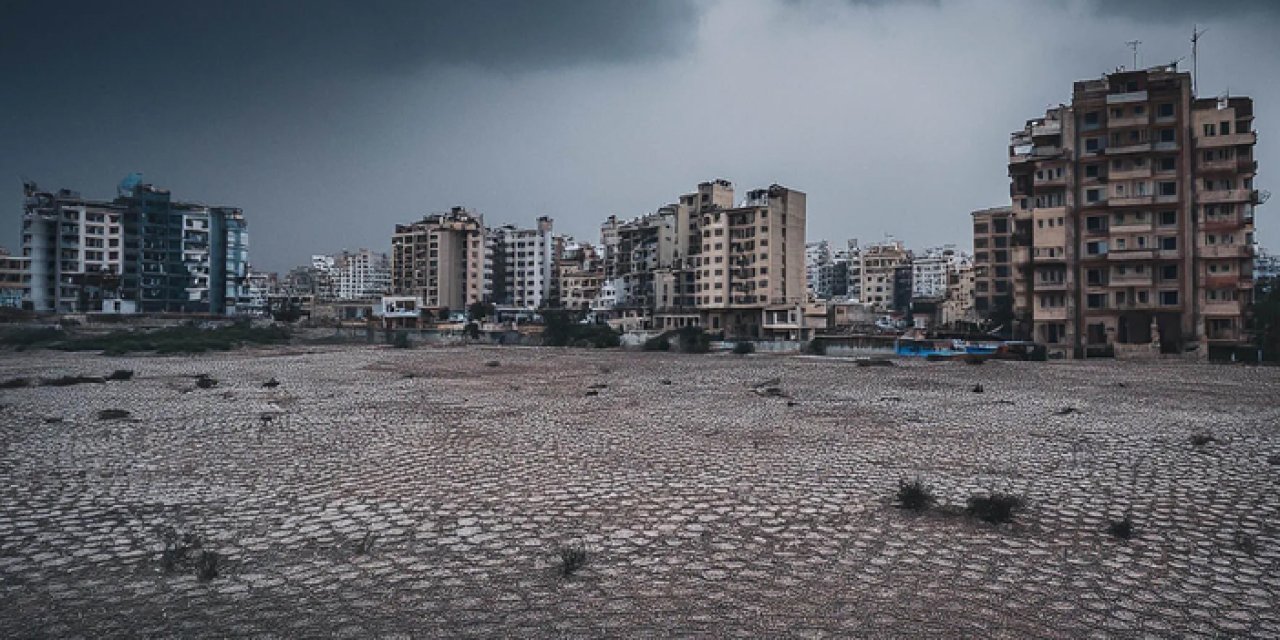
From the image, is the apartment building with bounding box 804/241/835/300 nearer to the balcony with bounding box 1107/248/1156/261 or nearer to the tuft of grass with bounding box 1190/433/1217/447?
the balcony with bounding box 1107/248/1156/261

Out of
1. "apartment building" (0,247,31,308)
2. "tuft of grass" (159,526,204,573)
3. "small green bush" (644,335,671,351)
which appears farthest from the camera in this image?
"apartment building" (0,247,31,308)

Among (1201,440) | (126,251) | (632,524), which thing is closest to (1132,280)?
(1201,440)

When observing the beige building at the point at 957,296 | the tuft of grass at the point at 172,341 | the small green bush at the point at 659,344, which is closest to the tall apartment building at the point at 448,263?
the tuft of grass at the point at 172,341

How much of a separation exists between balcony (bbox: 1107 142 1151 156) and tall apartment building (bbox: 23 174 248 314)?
109789mm

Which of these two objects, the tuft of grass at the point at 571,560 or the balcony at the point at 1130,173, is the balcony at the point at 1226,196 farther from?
the tuft of grass at the point at 571,560

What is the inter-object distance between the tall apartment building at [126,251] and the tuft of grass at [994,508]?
111254 mm

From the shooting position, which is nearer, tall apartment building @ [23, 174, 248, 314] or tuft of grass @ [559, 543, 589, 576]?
tuft of grass @ [559, 543, 589, 576]

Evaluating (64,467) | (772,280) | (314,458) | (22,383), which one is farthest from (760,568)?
A: (772,280)

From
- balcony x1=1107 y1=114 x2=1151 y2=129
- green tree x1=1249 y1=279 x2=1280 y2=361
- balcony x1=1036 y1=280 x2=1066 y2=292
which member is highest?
balcony x1=1107 y1=114 x2=1151 y2=129

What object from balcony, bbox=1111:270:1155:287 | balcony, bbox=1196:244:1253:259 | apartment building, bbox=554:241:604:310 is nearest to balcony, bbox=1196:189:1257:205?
balcony, bbox=1196:244:1253:259

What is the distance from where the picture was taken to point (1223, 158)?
51.1 m

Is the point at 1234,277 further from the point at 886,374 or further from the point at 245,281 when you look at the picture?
the point at 245,281

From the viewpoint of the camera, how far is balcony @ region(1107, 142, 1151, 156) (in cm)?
5199

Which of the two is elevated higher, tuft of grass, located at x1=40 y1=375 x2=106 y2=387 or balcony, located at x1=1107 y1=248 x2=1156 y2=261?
balcony, located at x1=1107 y1=248 x2=1156 y2=261
